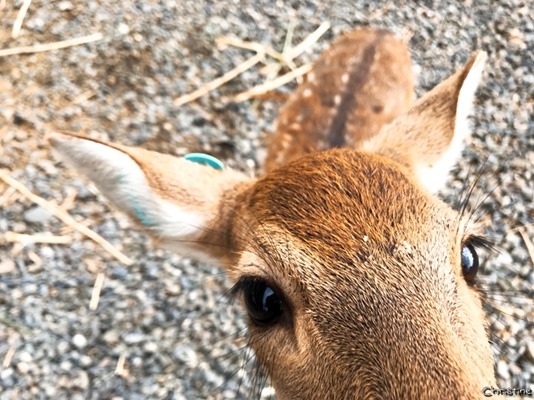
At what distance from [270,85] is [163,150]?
1003mm

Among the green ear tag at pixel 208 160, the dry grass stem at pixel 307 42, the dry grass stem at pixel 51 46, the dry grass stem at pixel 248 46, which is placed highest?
the green ear tag at pixel 208 160

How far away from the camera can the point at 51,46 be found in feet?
15.7

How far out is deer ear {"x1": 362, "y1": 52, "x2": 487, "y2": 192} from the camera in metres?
2.48

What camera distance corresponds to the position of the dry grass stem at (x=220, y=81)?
4723mm

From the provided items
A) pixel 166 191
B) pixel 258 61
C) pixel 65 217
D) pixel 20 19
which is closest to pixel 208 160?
pixel 166 191

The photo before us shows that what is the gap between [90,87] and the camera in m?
4.67

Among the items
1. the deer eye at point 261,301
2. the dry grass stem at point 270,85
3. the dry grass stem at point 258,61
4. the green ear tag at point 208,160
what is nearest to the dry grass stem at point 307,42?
the dry grass stem at point 258,61

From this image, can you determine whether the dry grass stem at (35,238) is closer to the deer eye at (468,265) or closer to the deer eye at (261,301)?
the deer eye at (261,301)

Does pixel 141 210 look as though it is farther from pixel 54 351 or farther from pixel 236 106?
pixel 236 106

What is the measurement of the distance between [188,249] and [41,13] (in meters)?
3.23

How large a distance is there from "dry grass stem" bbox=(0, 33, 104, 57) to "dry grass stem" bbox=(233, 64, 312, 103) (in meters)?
1.20

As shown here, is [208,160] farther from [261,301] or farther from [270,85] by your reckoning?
[270,85]

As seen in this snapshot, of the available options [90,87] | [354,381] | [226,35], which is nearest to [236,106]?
[226,35]

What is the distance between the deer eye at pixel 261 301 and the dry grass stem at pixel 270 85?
2.90m
